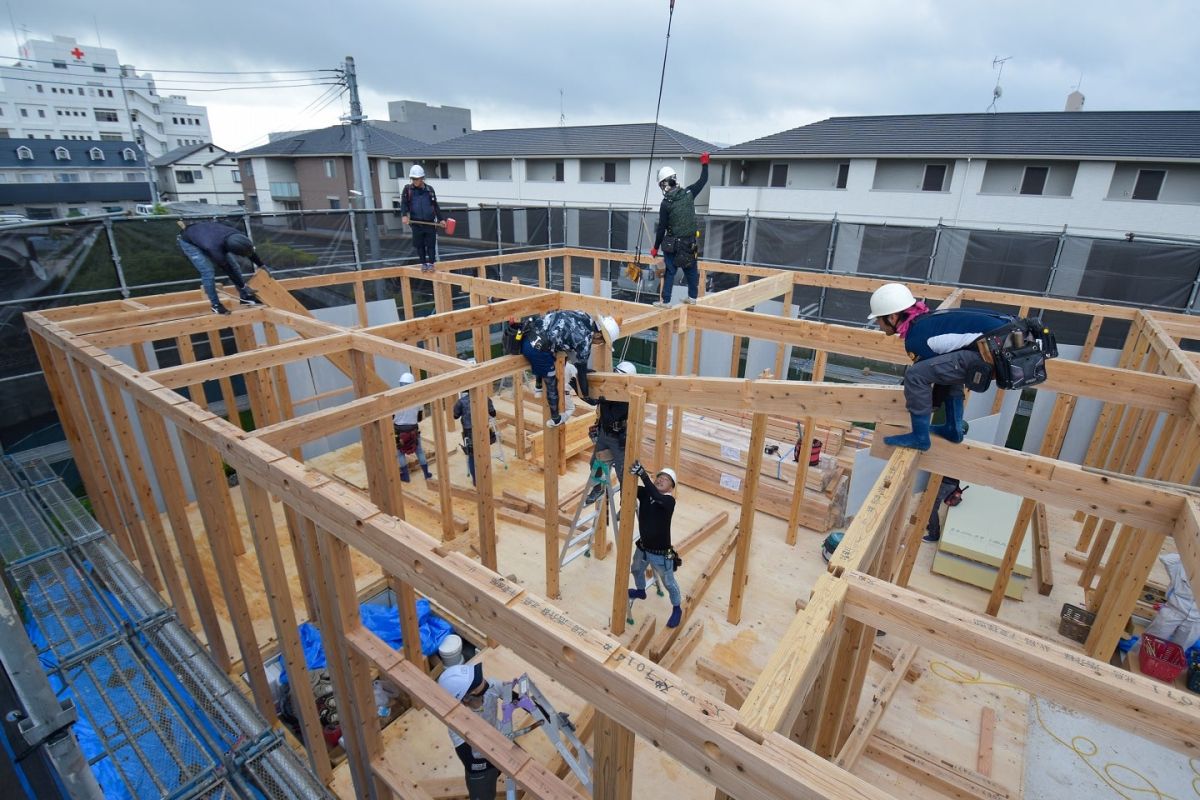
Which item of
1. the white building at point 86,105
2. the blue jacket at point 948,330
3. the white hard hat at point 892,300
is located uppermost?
the white building at point 86,105

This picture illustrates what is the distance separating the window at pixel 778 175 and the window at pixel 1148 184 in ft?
31.7

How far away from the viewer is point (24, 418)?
24.9 ft

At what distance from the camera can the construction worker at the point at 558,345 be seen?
A: 510 centimetres

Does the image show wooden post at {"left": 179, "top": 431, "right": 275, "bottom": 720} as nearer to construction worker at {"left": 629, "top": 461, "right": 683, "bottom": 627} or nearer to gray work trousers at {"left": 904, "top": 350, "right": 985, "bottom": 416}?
construction worker at {"left": 629, "top": 461, "right": 683, "bottom": 627}

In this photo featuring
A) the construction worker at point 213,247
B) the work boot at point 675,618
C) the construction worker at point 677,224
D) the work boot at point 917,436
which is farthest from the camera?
the construction worker at point 677,224

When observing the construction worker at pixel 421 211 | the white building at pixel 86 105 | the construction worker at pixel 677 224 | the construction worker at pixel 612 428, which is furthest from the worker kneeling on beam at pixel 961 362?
the white building at pixel 86 105

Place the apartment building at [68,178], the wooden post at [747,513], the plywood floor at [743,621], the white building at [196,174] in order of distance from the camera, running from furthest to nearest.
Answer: the white building at [196,174], the apartment building at [68,178], the wooden post at [747,513], the plywood floor at [743,621]

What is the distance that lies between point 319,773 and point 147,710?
1200 mm

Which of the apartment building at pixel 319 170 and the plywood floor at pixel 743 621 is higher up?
the apartment building at pixel 319 170

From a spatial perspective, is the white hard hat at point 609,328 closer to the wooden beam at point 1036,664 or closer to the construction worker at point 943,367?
the construction worker at point 943,367

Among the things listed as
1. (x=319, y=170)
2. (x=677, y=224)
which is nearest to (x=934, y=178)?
(x=677, y=224)

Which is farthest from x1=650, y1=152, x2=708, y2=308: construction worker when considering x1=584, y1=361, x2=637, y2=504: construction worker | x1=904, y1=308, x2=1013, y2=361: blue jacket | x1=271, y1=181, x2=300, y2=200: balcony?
x1=271, y1=181, x2=300, y2=200: balcony

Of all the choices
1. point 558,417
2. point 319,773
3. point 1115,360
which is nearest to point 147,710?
point 319,773

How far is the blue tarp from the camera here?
5.12 meters
